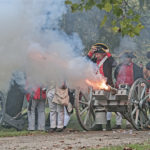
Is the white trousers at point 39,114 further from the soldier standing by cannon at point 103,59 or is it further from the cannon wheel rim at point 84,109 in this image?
the soldier standing by cannon at point 103,59

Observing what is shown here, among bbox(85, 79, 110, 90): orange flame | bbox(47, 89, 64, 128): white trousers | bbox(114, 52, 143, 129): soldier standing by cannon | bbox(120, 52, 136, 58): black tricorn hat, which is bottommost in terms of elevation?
bbox(47, 89, 64, 128): white trousers

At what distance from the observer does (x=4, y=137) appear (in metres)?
9.71

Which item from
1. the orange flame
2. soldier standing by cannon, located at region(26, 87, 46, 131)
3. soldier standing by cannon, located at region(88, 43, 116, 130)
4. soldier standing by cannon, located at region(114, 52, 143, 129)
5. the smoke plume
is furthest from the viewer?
soldier standing by cannon, located at region(114, 52, 143, 129)

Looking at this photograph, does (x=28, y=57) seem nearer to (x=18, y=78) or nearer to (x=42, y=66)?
(x=42, y=66)

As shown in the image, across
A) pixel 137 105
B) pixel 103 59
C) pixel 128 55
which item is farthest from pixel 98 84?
pixel 128 55

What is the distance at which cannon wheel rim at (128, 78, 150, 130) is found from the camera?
34.0ft

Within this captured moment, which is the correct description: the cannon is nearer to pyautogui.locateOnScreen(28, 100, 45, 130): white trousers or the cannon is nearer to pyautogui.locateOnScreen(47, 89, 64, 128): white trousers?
pyautogui.locateOnScreen(47, 89, 64, 128): white trousers

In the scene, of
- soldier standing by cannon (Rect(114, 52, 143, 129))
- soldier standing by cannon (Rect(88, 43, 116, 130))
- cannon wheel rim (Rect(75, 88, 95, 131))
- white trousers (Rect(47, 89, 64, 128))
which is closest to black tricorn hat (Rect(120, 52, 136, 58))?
soldier standing by cannon (Rect(114, 52, 143, 129))

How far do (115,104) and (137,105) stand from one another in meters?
0.55

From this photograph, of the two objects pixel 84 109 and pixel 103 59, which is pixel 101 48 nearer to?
pixel 103 59

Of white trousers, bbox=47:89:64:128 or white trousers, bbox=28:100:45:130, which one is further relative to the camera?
white trousers, bbox=28:100:45:130

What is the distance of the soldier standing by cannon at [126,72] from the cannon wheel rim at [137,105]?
902 millimetres

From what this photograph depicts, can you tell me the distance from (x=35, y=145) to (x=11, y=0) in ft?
9.52

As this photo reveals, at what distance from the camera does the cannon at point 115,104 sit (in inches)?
411
